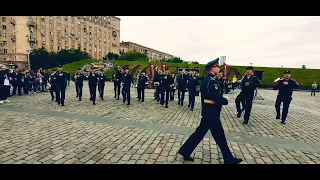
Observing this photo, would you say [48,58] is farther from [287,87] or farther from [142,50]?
[142,50]

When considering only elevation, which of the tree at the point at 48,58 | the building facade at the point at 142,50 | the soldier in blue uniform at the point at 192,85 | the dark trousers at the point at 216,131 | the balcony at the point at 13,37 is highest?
the building facade at the point at 142,50

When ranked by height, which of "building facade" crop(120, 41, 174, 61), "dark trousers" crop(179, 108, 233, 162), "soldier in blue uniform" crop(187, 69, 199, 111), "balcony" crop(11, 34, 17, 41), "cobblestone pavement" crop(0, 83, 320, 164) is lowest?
"cobblestone pavement" crop(0, 83, 320, 164)

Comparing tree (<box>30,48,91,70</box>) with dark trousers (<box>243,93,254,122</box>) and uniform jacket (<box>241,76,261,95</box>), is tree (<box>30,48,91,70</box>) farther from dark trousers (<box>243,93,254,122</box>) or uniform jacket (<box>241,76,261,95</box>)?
dark trousers (<box>243,93,254,122</box>)

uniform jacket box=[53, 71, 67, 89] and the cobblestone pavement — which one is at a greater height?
uniform jacket box=[53, 71, 67, 89]

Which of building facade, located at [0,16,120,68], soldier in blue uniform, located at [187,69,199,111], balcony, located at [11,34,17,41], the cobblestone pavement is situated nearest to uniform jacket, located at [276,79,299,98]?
the cobblestone pavement

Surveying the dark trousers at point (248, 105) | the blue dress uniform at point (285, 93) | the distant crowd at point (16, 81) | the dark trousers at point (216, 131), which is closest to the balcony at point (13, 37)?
the distant crowd at point (16, 81)

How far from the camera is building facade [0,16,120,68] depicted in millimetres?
61650

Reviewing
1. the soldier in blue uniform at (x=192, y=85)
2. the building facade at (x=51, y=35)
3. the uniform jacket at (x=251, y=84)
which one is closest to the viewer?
the uniform jacket at (x=251, y=84)

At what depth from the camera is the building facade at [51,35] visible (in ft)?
202

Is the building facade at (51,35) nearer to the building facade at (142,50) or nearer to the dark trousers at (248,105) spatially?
the building facade at (142,50)

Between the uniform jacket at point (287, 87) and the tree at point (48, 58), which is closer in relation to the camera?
the uniform jacket at point (287, 87)

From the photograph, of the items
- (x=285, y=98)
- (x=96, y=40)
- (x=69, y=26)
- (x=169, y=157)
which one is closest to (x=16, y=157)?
(x=169, y=157)
